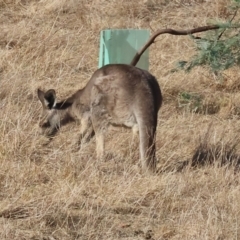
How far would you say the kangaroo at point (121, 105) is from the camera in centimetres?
686

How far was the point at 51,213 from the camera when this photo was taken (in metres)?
5.59

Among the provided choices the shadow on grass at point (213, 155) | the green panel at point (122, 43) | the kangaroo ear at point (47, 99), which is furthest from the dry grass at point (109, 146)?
the green panel at point (122, 43)

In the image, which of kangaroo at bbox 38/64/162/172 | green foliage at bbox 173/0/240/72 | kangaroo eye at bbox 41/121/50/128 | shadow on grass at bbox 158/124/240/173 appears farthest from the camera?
kangaroo eye at bbox 41/121/50/128

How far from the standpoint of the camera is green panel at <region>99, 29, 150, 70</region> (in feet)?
30.4

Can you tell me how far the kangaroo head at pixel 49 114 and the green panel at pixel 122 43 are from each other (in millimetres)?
1419

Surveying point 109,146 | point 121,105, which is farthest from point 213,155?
point 109,146

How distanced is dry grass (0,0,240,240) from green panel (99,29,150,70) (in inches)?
26.1

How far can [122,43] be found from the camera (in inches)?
366

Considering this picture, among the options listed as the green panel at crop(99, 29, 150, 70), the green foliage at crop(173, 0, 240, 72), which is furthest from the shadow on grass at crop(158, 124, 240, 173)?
the green panel at crop(99, 29, 150, 70)

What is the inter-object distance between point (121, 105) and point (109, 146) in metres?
0.66

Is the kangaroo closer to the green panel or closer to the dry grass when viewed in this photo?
the dry grass

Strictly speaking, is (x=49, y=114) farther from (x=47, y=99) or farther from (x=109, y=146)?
(x=109, y=146)

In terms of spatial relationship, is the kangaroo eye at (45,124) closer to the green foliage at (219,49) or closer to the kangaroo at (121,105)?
the kangaroo at (121,105)

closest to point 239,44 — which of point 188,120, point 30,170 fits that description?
point 188,120
